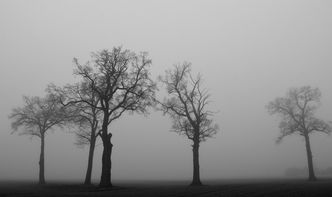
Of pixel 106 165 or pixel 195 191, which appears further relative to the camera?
pixel 106 165

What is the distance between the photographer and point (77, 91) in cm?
3791

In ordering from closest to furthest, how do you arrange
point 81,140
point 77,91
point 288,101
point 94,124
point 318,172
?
point 77,91
point 94,124
point 81,140
point 288,101
point 318,172

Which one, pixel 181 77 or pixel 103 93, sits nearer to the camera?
pixel 103 93

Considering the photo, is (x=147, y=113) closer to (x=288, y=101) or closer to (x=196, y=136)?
(x=196, y=136)

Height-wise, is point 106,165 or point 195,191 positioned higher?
point 106,165

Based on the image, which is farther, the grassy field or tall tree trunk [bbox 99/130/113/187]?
tall tree trunk [bbox 99/130/113/187]

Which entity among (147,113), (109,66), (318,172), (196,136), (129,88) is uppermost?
(109,66)

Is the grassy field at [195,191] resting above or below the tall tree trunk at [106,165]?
below

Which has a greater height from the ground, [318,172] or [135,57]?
[135,57]

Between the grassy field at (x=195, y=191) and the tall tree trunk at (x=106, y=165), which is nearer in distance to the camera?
the grassy field at (x=195, y=191)

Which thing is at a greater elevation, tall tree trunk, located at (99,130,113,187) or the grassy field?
tall tree trunk, located at (99,130,113,187)

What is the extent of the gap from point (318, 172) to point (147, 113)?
83.8 m

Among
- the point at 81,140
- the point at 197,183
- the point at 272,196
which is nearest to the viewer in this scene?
the point at 272,196

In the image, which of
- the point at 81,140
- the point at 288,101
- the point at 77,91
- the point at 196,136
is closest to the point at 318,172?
the point at 288,101
